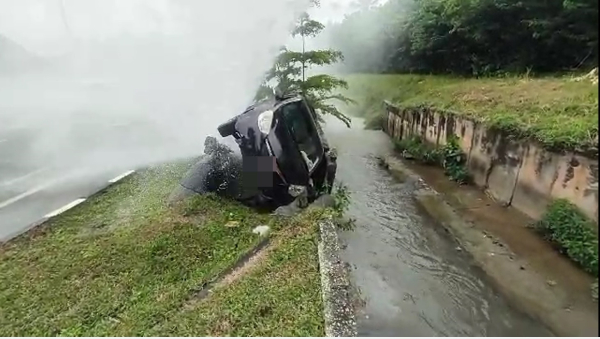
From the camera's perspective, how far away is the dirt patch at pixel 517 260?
3256mm

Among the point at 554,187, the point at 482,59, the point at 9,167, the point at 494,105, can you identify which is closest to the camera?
the point at 554,187

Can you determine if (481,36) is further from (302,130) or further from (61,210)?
(61,210)

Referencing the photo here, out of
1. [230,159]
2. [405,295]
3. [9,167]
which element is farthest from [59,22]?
[405,295]

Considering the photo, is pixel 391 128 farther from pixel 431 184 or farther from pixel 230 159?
pixel 230 159

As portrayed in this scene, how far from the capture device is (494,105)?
25.4 feet

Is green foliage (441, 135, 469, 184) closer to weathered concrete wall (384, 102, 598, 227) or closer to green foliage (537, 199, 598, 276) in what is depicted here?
weathered concrete wall (384, 102, 598, 227)

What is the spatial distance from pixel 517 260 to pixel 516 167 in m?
1.83

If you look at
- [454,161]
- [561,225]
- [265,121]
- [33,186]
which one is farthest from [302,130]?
[33,186]

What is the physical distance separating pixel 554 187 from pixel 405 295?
2272 millimetres

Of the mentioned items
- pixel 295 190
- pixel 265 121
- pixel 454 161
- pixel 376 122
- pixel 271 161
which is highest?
pixel 265 121

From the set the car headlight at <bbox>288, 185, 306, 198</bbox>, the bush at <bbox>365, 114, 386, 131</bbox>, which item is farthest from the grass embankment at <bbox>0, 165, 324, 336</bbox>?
the bush at <bbox>365, 114, 386, 131</bbox>

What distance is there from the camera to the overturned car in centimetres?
541

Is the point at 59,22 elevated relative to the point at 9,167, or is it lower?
elevated

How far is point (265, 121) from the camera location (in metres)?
5.50
